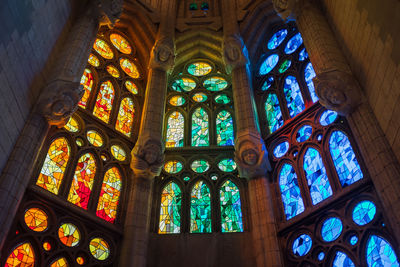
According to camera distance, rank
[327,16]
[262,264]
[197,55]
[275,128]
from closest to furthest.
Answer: [262,264] < [327,16] < [275,128] < [197,55]

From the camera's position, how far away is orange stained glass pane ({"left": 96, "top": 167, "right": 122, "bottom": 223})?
28.6 ft

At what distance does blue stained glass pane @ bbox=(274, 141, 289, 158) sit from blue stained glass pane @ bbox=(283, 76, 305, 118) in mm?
839

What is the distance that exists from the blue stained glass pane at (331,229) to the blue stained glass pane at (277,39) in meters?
6.38

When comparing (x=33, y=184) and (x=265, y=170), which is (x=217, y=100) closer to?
(x=265, y=170)

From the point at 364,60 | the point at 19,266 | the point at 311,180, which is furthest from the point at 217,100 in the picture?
the point at 19,266

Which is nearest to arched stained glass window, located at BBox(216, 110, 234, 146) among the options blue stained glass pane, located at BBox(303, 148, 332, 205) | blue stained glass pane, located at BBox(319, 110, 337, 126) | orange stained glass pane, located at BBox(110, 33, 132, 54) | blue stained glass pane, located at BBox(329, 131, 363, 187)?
blue stained glass pane, located at BBox(303, 148, 332, 205)

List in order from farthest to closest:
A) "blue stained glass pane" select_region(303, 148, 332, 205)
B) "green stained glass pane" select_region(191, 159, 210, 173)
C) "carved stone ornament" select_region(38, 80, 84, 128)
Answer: "green stained glass pane" select_region(191, 159, 210, 173) < "blue stained glass pane" select_region(303, 148, 332, 205) < "carved stone ornament" select_region(38, 80, 84, 128)

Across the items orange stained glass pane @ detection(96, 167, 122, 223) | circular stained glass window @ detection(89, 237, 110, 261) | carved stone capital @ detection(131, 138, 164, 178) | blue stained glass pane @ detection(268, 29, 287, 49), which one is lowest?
circular stained glass window @ detection(89, 237, 110, 261)

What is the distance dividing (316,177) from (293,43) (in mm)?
4660

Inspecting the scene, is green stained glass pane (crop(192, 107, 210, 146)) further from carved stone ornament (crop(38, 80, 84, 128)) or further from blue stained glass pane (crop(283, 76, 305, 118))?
carved stone ornament (crop(38, 80, 84, 128))

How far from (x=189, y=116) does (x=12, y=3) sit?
6497 millimetres

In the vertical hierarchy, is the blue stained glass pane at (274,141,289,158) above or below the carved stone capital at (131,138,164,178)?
above

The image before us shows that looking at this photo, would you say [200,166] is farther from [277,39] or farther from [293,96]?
[277,39]

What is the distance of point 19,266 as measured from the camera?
6617mm
